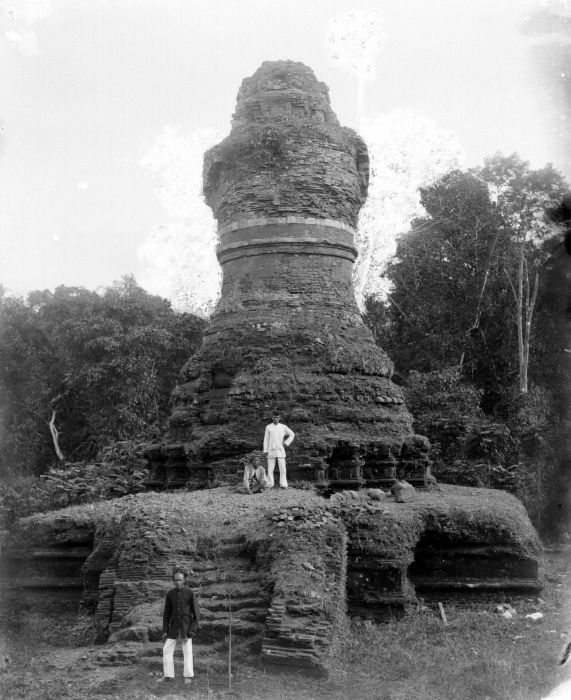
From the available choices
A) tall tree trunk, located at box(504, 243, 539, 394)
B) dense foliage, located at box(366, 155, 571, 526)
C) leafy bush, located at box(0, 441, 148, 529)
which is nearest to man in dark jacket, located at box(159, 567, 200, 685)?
leafy bush, located at box(0, 441, 148, 529)

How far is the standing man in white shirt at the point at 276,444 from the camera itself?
443 inches

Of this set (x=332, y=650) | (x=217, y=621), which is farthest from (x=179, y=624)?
(x=332, y=650)

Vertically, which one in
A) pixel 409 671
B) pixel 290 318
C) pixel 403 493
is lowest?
pixel 409 671

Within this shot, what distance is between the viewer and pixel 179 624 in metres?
7.03

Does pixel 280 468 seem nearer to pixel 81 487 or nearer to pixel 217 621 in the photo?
pixel 217 621

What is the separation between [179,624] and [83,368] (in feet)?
53.6

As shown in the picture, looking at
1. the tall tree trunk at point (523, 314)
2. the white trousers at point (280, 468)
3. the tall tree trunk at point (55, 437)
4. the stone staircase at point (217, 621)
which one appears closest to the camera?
the stone staircase at point (217, 621)

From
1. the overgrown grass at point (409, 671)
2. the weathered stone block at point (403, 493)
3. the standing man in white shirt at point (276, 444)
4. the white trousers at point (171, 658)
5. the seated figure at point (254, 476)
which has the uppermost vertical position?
the standing man in white shirt at point (276, 444)

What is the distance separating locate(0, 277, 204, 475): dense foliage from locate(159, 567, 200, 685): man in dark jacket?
1414 cm

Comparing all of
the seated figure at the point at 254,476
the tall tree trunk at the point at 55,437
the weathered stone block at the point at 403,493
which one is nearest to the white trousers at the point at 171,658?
the seated figure at the point at 254,476

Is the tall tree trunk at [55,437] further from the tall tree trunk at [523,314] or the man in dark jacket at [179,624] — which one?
the man in dark jacket at [179,624]

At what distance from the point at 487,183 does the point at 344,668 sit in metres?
18.2

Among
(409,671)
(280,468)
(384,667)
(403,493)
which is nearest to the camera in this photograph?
(409,671)

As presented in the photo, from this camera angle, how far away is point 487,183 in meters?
23.4
